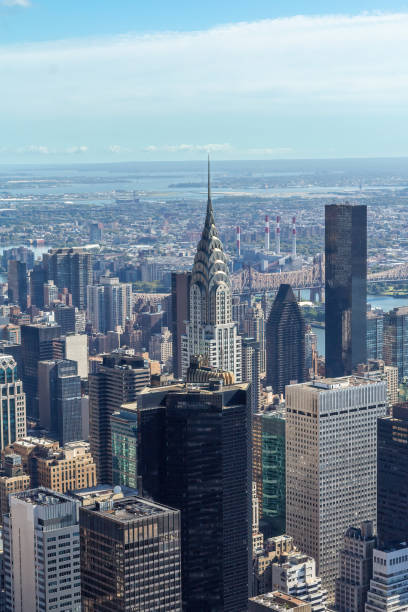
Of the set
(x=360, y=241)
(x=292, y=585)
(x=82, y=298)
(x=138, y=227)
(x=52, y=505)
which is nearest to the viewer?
(x=52, y=505)

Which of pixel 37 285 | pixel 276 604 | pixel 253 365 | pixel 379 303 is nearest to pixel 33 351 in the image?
pixel 253 365

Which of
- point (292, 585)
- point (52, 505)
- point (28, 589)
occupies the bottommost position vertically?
point (292, 585)

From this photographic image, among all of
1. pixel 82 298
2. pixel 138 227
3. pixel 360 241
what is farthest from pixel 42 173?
pixel 360 241

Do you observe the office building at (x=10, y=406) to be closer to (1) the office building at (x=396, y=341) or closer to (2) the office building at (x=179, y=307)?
(2) the office building at (x=179, y=307)

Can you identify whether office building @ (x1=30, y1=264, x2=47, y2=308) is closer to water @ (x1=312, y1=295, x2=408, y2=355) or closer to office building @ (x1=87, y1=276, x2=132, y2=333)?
office building @ (x1=87, y1=276, x2=132, y2=333)

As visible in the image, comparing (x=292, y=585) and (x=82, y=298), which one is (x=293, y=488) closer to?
(x=292, y=585)

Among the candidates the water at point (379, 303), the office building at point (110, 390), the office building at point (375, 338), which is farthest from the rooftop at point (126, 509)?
the water at point (379, 303)
